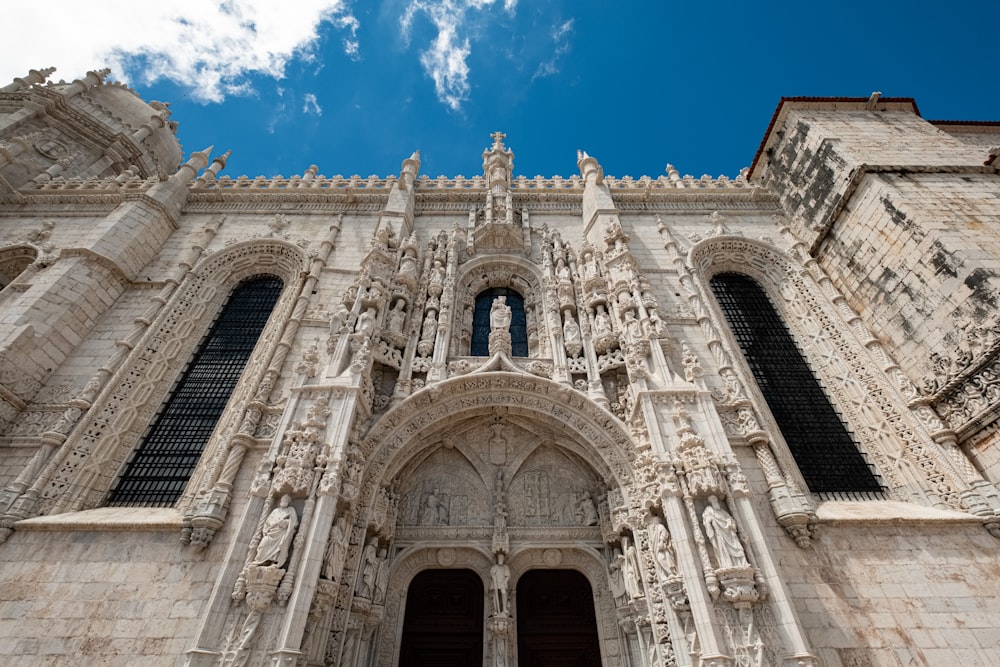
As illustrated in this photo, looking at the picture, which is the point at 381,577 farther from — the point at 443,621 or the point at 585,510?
the point at 585,510

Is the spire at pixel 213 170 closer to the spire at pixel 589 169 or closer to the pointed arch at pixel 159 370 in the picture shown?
the pointed arch at pixel 159 370

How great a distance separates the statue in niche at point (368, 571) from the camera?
7277mm

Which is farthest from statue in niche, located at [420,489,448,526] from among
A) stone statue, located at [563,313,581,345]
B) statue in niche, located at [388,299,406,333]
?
stone statue, located at [563,313,581,345]

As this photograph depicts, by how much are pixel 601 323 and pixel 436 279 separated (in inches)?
158

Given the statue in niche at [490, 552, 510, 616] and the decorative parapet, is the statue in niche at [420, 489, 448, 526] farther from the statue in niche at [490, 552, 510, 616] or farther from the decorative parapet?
the decorative parapet

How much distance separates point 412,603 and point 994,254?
1214 cm

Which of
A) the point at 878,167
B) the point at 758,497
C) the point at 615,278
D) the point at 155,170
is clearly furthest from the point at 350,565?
the point at 155,170

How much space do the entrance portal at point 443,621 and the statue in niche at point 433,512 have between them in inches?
31.4

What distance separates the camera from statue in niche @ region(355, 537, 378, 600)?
728cm

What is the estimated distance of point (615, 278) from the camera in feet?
34.2

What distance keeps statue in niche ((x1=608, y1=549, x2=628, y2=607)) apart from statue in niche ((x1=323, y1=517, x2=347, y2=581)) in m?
4.27

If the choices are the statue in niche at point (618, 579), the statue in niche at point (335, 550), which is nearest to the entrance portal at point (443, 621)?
the statue in niche at point (335, 550)

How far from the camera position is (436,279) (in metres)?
11.3

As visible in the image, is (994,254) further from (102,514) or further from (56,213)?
(56,213)
